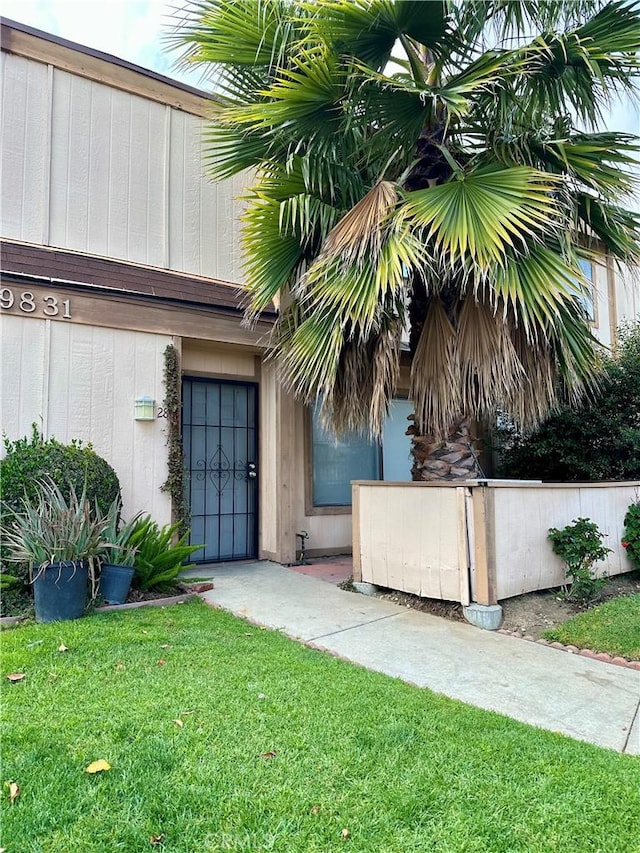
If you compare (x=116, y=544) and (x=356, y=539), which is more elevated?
(x=116, y=544)

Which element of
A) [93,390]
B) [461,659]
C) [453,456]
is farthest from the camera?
[93,390]

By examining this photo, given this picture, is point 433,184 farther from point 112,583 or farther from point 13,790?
point 13,790

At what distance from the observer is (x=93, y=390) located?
5.55 meters

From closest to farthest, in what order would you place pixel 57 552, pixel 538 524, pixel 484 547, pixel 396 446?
pixel 57 552 < pixel 484 547 < pixel 538 524 < pixel 396 446

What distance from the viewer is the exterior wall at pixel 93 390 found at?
5.15 metres

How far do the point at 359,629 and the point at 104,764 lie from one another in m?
2.51

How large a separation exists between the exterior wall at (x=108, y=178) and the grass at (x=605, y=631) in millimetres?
5212

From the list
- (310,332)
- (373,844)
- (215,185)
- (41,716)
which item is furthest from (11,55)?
(373,844)

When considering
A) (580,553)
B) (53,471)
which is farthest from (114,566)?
(580,553)

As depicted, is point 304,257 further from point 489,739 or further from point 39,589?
point 489,739

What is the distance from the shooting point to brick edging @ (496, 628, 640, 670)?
12.6ft

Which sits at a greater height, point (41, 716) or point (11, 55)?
point (11, 55)

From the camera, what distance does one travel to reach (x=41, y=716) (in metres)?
2.61

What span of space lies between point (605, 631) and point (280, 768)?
319 centimetres
